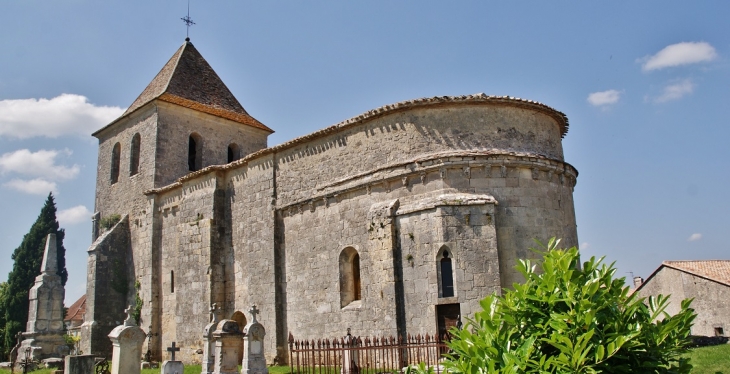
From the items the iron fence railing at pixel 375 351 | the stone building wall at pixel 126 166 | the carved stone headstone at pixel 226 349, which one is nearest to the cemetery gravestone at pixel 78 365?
the carved stone headstone at pixel 226 349

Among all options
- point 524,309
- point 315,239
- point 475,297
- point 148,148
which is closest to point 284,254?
point 315,239

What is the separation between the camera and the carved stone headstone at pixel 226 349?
1152 centimetres

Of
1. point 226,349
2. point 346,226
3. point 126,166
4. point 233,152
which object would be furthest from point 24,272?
point 226,349

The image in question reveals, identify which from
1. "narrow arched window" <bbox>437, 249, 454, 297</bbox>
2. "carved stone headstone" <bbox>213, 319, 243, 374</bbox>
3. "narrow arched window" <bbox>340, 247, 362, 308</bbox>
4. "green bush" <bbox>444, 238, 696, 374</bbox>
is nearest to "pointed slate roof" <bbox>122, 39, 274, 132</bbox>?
"narrow arched window" <bbox>340, 247, 362, 308</bbox>

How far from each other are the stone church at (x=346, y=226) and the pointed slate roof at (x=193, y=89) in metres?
0.89

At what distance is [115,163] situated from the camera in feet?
84.0

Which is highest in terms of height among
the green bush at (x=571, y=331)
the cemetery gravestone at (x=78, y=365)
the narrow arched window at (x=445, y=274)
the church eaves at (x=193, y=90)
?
the church eaves at (x=193, y=90)

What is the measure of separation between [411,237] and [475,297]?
2035mm

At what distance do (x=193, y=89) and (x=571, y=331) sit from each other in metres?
24.0

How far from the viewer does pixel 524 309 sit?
351 cm

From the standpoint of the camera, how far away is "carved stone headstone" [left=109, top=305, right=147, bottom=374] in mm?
11539

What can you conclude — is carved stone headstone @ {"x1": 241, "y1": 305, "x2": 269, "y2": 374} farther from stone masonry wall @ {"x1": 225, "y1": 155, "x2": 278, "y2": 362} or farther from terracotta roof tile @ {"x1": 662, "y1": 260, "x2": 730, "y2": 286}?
terracotta roof tile @ {"x1": 662, "y1": 260, "x2": 730, "y2": 286}

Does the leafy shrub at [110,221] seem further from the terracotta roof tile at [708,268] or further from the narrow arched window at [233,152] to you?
the terracotta roof tile at [708,268]

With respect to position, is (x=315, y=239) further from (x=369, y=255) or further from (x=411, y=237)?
(x=411, y=237)
